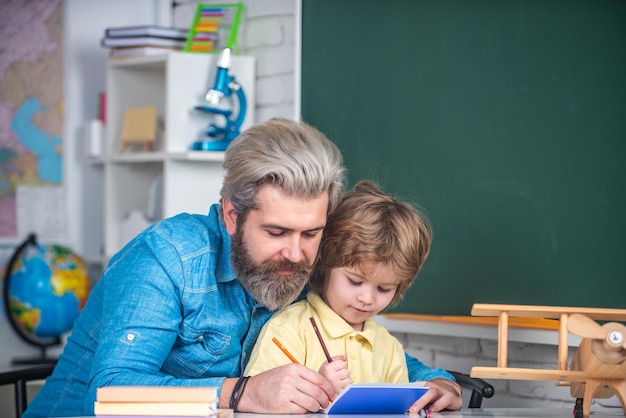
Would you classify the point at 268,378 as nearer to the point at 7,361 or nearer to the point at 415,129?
the point at 415,129

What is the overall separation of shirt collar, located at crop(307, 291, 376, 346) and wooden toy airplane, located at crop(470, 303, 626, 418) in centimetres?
31

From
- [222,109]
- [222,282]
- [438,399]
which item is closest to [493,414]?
[438,399]

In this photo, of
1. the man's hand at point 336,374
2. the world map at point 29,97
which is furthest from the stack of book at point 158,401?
the world map at point 29,97

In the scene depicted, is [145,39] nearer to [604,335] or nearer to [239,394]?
[239,394]

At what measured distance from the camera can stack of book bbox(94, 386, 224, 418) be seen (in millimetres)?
1547

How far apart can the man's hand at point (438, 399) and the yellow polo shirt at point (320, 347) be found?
17cm

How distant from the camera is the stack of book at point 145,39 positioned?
3.54 metres

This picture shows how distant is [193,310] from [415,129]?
106 centimetres

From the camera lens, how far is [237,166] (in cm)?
200

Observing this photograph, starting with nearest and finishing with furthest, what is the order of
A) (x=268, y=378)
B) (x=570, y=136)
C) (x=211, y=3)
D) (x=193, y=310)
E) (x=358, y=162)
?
(x=268, y=378) < (x=193, y=310) < (x=570, y=136) < (x=358, y=162) < (x=211, y=3)

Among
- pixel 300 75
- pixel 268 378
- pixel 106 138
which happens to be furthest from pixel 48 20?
pixel 268 378

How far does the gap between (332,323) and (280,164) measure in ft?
1.31

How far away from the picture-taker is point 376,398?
1.70 meters

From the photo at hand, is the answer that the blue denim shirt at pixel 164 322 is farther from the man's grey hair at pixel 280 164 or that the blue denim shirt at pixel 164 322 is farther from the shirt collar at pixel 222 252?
the man's grey hair at pixel 280 164
